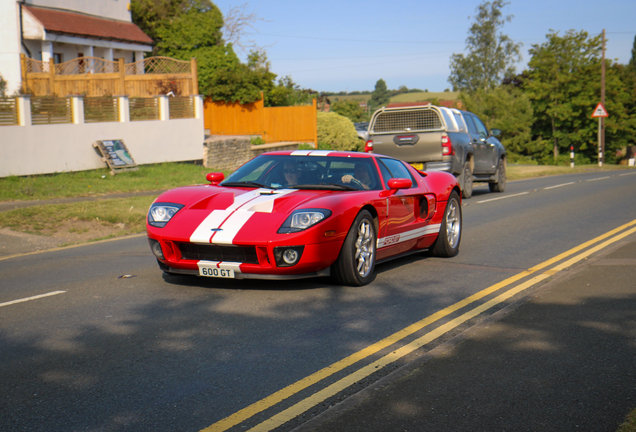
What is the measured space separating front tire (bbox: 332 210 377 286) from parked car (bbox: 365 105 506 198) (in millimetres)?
9486

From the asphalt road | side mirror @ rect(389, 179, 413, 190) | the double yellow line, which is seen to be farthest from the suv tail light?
side mirror @ rect(389, 179, 413, 190)

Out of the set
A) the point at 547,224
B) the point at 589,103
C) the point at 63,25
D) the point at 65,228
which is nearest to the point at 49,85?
the point at 63,25

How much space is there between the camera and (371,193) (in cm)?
707

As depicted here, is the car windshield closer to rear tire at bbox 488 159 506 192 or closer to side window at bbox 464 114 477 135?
side window at bbox 464 114 477 135

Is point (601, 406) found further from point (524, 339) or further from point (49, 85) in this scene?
point (49, 85)

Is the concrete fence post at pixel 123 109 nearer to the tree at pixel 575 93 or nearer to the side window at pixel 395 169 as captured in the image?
the side window at pixel 395 169

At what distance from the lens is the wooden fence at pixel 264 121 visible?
3338 centimetres

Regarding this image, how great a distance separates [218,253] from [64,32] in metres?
26.1

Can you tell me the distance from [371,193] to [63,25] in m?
26.3

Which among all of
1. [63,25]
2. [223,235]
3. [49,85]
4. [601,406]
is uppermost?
[63,25]

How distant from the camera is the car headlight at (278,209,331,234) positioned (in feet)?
20.2

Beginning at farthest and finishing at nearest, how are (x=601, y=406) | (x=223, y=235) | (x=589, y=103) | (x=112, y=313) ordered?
(x=589, y=103) < (x=223, y=235) < (x=112, y=313) < (x=601, y=406)

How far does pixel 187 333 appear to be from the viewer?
507cm

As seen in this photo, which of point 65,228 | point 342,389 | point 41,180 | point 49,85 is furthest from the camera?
point 49,85
